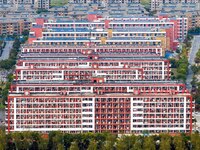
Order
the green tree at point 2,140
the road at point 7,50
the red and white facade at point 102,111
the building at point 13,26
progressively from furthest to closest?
the building at point 13,26 < the road at point 7,50 < the red and white facade at point 102,111 < the green tree at point 2,140

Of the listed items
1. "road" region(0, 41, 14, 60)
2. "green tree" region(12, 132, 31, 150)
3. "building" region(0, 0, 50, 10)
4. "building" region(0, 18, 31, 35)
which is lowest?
"green tree" region(12, 132, 31, 150)

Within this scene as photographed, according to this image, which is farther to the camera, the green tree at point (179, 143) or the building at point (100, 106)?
the building at point (100, 106)

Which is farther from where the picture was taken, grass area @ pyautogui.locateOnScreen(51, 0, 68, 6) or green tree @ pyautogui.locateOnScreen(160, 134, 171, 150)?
grass area @ pyautogui.locateOnScreen(51, 0, 68, 6)

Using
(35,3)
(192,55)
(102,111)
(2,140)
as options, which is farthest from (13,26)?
(2,140)

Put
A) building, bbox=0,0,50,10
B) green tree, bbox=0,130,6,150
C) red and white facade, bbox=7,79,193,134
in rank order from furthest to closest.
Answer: building, bbox=0,0,50,10 < red and white facade, bbox=7,79,193,134 < green tree, bbox=0,130,6,150

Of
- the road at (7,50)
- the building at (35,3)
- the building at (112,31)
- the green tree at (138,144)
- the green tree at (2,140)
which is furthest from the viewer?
the building at (35,3)

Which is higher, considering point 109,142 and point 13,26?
point 13,26

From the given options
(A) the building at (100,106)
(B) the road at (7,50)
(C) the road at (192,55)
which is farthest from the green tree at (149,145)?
(B) the road at (7,50)

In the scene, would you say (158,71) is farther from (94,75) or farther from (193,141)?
(193,141)

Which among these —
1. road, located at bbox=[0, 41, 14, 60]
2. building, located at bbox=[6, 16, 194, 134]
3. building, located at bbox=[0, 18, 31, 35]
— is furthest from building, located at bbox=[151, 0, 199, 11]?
building, located at bbox=[6, 16, 194, 134]

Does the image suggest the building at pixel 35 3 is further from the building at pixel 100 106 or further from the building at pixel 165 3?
the building at pixel 100 106

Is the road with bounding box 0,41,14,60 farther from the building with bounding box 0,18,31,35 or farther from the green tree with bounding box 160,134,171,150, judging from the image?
the green tree with bounding box 160,134,171,150

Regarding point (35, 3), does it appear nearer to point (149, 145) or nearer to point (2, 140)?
point (2, 140)
